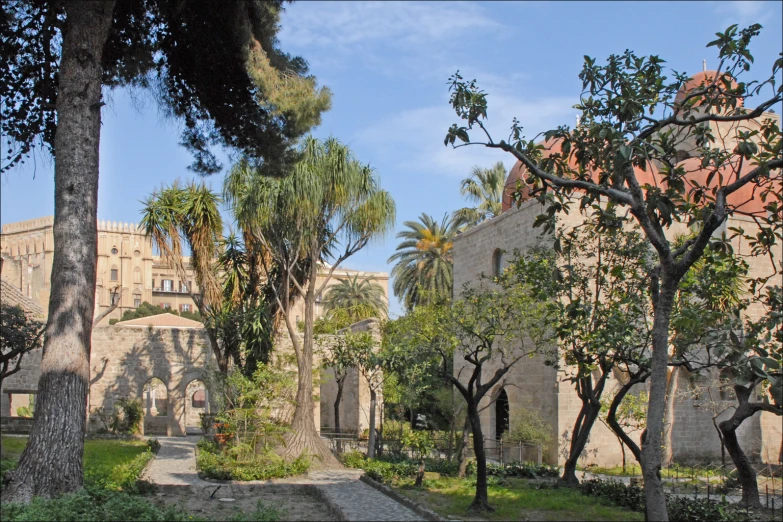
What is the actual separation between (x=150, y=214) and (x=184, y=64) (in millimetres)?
8546

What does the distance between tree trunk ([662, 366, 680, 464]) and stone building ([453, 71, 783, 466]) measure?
0.20 meters

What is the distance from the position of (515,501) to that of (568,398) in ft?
20.4

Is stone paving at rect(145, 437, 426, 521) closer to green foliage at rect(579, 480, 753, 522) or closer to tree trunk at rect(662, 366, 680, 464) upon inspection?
green foliage at rect(579, 480, 753, 522)

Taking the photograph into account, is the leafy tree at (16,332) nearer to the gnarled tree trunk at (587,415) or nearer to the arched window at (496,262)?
the arched window at (496,262)

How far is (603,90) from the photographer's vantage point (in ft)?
26.9

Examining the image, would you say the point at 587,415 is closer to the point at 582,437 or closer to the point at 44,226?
the point at 582,437

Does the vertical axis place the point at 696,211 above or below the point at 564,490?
above

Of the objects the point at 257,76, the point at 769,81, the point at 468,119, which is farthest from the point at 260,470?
the point at 769,81

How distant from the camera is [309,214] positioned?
16.2 metres

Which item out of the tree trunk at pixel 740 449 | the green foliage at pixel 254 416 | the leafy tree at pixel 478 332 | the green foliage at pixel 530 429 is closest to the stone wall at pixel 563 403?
the green foliage at pixel 530 429

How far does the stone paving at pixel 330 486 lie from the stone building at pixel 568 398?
4.19 meters

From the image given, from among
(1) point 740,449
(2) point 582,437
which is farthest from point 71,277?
(1) point 740,449

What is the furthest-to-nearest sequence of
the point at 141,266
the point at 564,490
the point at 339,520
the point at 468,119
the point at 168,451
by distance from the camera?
the point at 141,266, the point at 168,451, the point at 564,490, the point at 339,520, the point at 468,119

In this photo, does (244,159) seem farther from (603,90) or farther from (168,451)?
(168,451)
